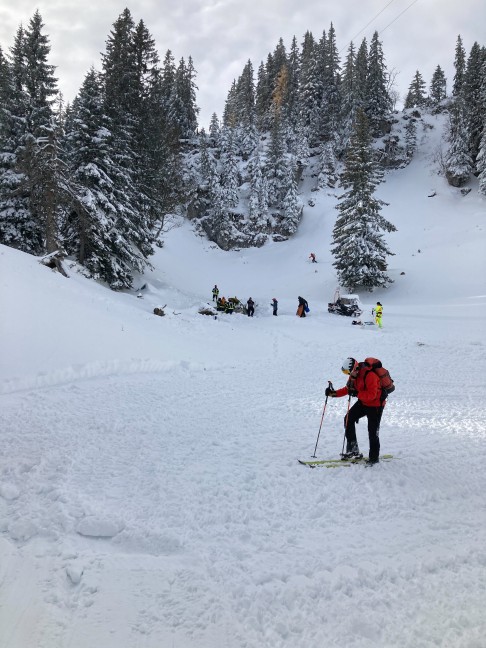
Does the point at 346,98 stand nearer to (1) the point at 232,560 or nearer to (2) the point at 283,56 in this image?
(2) the point at 283,56

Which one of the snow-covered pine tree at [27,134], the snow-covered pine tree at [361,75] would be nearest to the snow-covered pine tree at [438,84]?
the snow-covered pine tree at [361,75]

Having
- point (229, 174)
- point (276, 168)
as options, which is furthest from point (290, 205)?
point (229, 174)

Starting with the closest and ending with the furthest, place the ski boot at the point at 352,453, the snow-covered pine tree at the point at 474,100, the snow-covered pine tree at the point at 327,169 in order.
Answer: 1. the ski boot at the point at 352,453
2. the snow-covered pine tree at the point at 474,100
3. the snow-covered pine tree at the point at 327,169

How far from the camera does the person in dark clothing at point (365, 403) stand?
18.9 ft

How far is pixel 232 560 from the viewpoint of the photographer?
12.4 ft

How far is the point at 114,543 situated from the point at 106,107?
2339cm

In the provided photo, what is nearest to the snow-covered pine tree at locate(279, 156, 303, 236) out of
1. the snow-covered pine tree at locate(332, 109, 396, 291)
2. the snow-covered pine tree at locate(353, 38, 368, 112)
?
the snow-covered pine tree at locate(332, 109, 396, 291)

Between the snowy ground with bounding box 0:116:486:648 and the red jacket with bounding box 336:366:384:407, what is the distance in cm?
101

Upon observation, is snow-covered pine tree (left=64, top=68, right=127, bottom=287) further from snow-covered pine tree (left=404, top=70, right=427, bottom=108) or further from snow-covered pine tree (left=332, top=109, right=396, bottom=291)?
snow-covered pine tree (left=404, top=70, right=427, bottom=108)

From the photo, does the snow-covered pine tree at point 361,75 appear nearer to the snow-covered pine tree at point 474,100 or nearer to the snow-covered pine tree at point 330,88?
Answer: the snow-covered pine tree at point 330,88

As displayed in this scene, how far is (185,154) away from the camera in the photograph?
54531 mm

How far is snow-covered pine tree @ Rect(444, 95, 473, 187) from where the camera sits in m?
43.7

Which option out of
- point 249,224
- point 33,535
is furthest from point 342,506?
point 249,224

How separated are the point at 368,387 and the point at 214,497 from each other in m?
2.71
